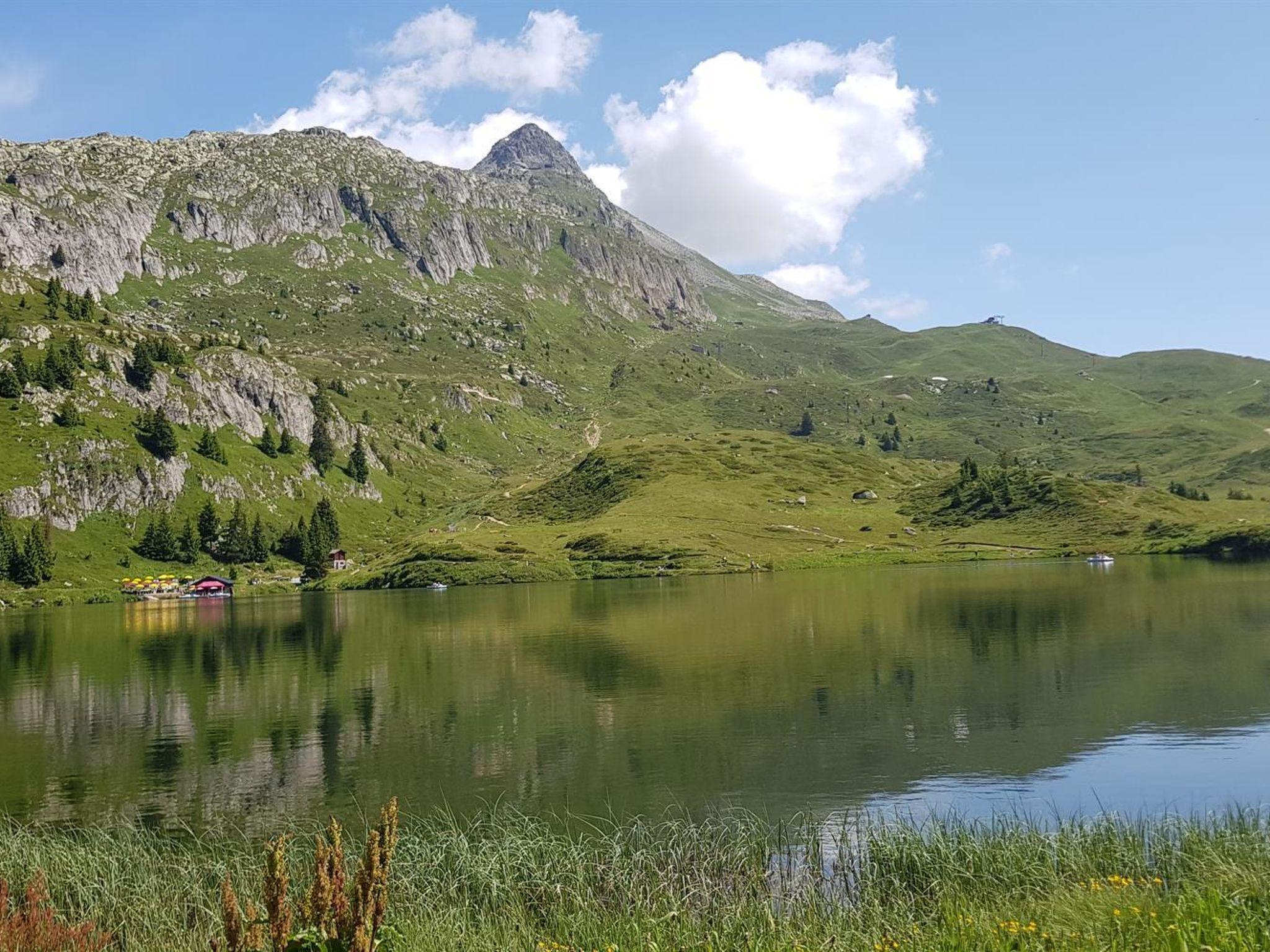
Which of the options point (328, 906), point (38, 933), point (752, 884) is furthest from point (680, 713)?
point (328, 906)

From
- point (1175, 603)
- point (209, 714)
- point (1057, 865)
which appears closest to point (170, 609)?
point (209, 714)

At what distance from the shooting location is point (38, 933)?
17.9 m

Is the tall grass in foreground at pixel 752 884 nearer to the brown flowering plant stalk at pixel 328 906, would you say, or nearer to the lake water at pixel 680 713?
the brown flowering plant stalk at pixel 328 906

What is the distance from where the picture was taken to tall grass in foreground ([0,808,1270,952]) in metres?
19.3

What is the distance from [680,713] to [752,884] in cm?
3658

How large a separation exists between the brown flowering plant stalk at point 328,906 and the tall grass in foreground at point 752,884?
3.86m

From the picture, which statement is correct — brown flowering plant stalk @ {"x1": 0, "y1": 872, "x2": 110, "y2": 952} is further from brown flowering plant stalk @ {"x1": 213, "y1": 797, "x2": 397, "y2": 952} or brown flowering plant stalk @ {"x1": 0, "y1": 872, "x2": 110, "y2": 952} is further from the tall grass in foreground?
brown flowering plant stalk @ {"x1": 213, "y1": 797, "x2": 397, "y2": 952}

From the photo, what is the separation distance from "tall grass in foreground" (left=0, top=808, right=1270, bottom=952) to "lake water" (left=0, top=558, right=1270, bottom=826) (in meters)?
8.07

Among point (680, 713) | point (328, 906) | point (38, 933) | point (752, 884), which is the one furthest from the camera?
point (680, 713)

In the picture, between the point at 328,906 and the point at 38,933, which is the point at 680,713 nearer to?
the point at 38,933

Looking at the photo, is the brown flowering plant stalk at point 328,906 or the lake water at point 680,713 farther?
the lake water at point 680,713

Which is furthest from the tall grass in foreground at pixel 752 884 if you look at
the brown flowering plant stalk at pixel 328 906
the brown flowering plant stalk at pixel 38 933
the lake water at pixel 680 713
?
the lake water at pixel 680 713

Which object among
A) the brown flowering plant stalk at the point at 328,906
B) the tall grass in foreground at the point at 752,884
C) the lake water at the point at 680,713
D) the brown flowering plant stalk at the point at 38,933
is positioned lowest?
the lake water at the point at 680,713

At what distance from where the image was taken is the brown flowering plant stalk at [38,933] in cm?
1719
